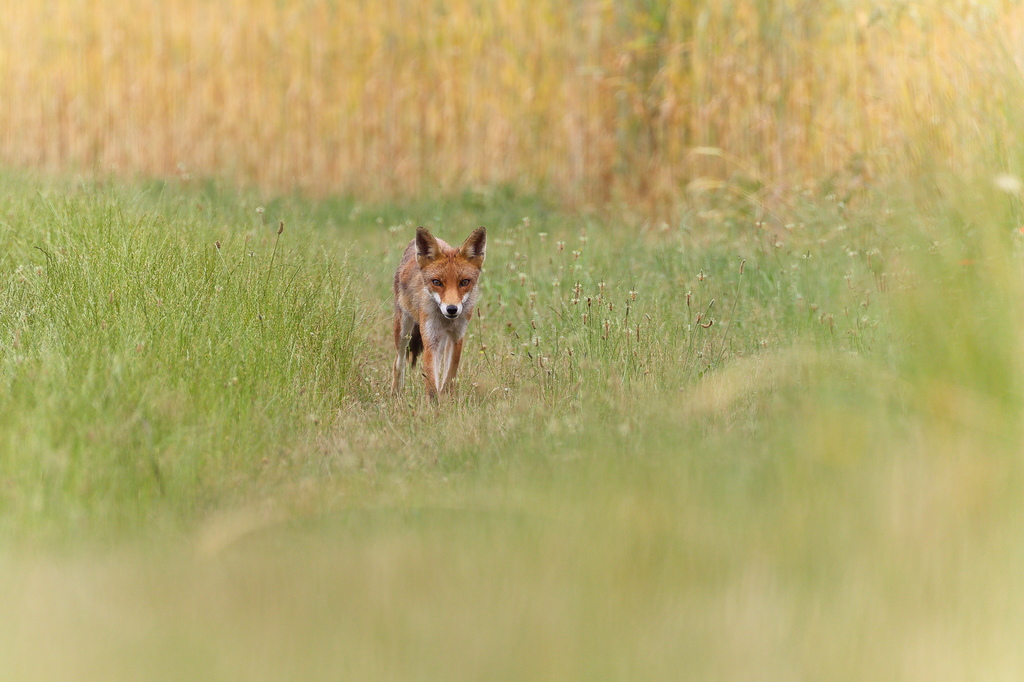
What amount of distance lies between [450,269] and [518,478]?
2.09 m

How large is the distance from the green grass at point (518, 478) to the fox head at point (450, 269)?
450 millimetres

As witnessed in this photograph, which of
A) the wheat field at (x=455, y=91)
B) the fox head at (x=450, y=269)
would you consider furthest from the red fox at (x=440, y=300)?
the wheat field at (x=455, y=91)

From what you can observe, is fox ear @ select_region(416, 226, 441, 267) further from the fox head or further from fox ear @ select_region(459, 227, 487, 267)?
fox ear @ select_region(459, 227, 487, 267)

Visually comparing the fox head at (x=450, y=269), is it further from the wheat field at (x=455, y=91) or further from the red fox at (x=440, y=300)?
the wheat field at (x=455, y=91)

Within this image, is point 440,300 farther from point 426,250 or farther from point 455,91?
point 455,91

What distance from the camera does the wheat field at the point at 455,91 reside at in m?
9.70

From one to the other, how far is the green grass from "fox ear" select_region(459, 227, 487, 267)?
0.55 meters

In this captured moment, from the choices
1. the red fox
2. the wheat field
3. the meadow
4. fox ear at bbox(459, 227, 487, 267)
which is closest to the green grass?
the meadow

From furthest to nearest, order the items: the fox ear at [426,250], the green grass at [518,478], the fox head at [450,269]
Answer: the fox ear at [426,250], the fox head at [450,269], the green grass at [518,478]

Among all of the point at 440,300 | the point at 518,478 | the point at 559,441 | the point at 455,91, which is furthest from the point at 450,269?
the point at 455,91

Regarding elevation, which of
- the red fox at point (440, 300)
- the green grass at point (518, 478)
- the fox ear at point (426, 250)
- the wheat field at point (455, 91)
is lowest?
the green grass at point (518, 478)

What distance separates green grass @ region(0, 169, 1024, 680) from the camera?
117 inches

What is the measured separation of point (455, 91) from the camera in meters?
11.4

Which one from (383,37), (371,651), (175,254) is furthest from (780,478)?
(383,37)
